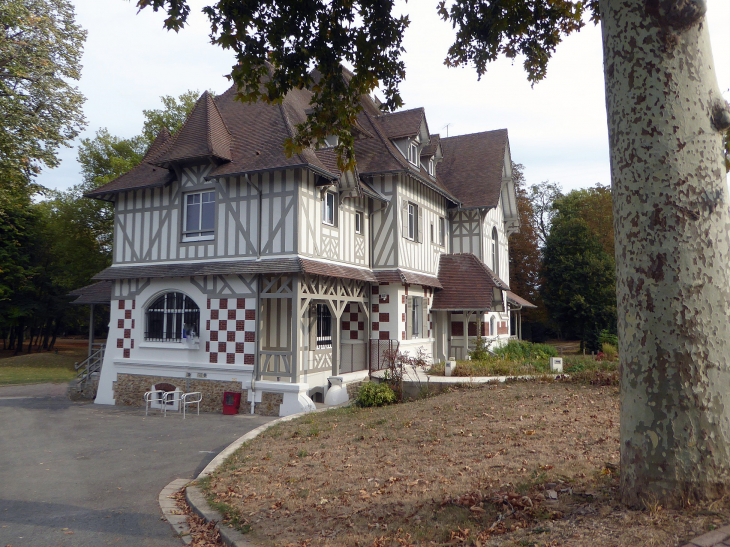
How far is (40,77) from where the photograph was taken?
19344mm

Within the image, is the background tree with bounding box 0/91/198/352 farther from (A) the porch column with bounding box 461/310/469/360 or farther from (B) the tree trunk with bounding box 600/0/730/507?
(B) the tree trunk with bounding box 600/0/730/507

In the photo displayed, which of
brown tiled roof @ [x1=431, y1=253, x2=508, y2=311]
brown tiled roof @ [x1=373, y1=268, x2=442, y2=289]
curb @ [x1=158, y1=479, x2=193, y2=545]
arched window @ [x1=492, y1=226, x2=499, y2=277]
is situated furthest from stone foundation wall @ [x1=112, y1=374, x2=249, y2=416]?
arched window @ [x1=492, y1=226, x2=499, y2=277]

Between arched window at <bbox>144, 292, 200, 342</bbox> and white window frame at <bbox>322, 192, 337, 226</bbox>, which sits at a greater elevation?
white window frame at <bbox>322, 192, 337, 226</bbox>

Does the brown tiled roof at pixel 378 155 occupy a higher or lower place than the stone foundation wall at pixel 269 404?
higher

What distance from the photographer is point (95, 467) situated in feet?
28.3

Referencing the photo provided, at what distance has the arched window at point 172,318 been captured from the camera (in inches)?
610

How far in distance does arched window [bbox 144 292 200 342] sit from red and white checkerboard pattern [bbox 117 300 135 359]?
576 millimetres

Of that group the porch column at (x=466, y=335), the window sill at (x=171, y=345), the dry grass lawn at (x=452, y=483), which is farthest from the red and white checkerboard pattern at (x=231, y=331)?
the porch column at (x=466, y=335)

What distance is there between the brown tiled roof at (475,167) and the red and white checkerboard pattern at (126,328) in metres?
12.9

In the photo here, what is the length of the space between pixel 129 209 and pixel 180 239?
234cm

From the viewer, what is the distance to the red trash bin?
1411cm

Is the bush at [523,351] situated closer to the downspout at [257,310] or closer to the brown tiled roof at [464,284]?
the brown tiled roof at [464,284]

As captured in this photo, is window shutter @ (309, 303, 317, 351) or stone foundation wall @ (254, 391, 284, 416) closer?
stone foundation wall @ (254, 391, 284, 416)

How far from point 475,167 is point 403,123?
20.5ft
